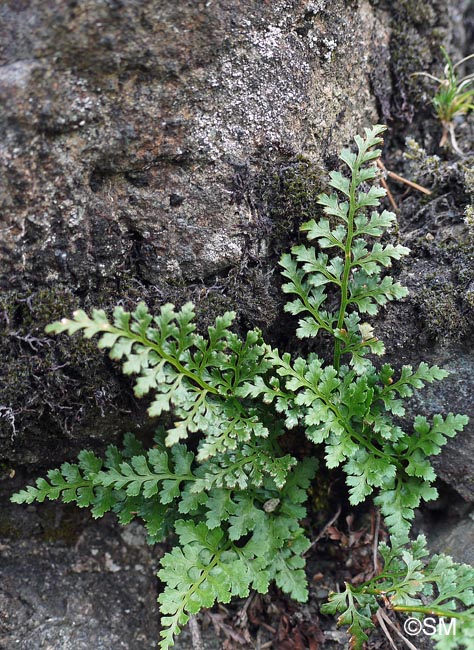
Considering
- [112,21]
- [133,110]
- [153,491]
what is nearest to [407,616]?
[153,491]

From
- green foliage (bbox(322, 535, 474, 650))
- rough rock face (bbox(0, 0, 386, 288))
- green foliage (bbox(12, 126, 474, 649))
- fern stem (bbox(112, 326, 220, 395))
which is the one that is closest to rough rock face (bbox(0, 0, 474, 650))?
rough rock face (bbox(0, 0, 386, 288))

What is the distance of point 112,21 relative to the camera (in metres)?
2.22

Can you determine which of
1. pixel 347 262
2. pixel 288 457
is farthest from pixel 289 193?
pixel 288 457

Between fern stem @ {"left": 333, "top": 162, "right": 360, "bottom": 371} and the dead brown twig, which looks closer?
fern stem @ {"left": 333, "top": 162, "right": 360, "bottom": 371}

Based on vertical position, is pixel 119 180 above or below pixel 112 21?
below

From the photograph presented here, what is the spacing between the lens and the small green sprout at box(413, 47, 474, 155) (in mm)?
3159

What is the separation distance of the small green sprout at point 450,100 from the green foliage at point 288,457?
0.80 m

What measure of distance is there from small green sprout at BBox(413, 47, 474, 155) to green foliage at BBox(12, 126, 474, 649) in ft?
2.64

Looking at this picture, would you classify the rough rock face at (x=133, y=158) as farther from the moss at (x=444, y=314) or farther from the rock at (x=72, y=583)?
the moss at (x=444, y=314)

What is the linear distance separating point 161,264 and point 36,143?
27.3 inches

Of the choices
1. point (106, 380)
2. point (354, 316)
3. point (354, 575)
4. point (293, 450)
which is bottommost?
point (354, 575)

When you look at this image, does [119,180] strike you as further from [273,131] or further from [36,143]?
[273,131]

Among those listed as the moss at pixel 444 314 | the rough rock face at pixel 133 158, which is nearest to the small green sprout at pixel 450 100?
the rough rock face at pixel 133 158

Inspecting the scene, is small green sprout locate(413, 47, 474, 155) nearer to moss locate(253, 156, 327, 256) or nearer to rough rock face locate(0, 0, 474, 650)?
rough rock face locate(0, 0, 474, 650)
